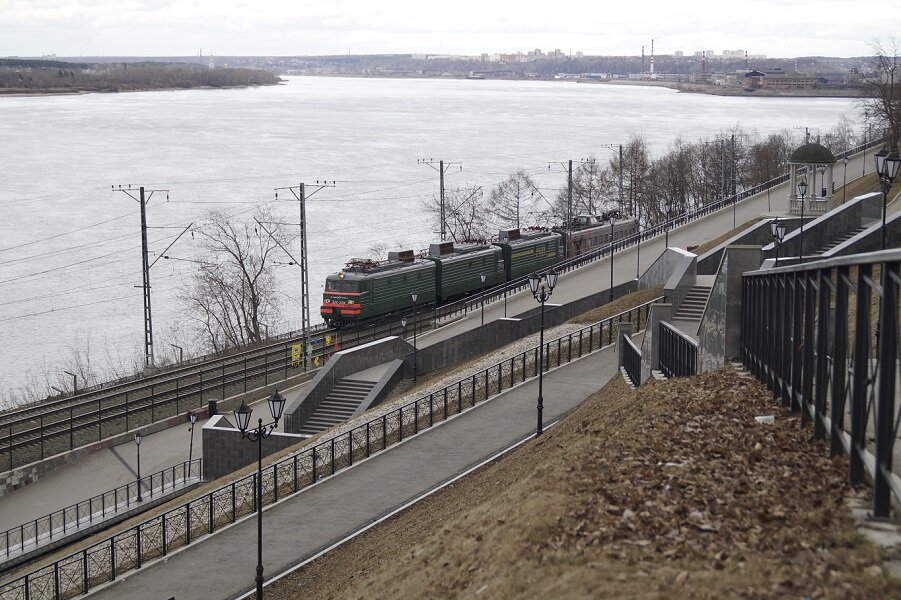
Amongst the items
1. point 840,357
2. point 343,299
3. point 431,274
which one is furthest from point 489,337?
point 840,357

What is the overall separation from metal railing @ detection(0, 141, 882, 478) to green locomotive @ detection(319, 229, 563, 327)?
640 mm

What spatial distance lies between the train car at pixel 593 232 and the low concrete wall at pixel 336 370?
23754mm

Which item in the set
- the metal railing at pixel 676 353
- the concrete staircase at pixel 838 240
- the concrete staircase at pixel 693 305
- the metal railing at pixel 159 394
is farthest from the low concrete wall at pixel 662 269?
the metal railing at pixel 676 353

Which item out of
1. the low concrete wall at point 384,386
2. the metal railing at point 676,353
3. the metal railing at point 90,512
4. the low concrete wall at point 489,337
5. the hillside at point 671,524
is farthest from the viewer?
the low concrete wall at point 489,337

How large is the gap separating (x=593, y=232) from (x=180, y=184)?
143ft

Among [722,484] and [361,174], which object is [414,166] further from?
[722,484]

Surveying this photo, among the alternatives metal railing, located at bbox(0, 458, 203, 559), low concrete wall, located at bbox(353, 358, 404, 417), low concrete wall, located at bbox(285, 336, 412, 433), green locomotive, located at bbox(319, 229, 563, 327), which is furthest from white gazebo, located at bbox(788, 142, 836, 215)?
metal railing, located at bbox(0, 458, 203, 559)

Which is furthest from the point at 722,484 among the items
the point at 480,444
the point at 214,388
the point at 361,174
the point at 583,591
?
the point at 361,174

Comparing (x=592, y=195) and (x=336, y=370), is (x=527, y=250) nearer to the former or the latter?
(x=336, y=370)

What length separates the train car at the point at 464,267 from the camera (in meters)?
45.2

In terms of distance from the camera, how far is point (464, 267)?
1832 inches

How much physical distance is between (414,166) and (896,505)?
99.1 meters

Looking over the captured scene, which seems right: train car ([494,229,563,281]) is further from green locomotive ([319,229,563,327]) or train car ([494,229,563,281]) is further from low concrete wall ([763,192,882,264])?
low concrete wall ([763,192,882,264])

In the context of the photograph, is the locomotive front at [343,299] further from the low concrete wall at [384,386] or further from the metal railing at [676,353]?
the metal railing at [676,353]
